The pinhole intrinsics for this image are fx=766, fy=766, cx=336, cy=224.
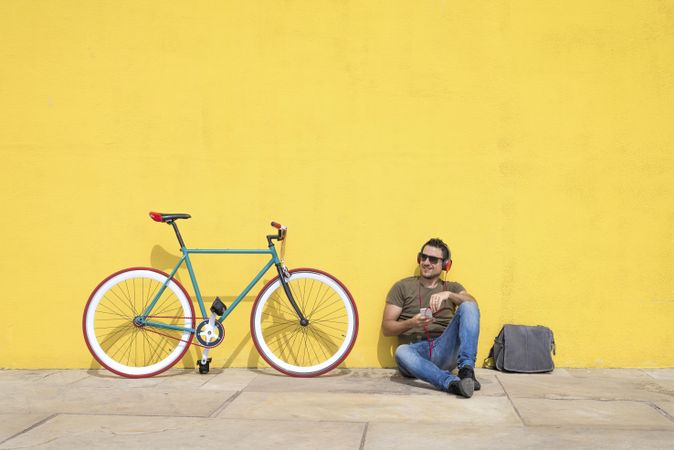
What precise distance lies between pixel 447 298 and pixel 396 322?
0.42 meters

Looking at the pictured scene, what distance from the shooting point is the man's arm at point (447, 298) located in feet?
16.7

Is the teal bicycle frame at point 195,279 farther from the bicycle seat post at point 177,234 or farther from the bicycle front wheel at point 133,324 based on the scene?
the bicycle front wheel at point 133,324

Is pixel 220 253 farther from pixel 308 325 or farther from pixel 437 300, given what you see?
pixel 437 300

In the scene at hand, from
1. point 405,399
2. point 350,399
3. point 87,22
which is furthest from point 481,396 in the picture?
point 87,22

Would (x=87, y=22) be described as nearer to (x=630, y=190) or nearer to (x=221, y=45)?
(x=221, y=45)

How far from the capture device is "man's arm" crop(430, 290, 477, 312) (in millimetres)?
5078

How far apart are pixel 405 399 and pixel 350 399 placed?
0.34 m

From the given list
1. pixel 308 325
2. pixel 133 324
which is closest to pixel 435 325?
pixel 308 325

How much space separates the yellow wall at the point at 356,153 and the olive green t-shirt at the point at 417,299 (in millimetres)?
280

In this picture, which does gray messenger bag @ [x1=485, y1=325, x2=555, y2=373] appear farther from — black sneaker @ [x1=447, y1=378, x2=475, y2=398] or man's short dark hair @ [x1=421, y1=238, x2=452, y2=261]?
black sneaker @ [x1=447, y1=378, x2=475, y2=398]

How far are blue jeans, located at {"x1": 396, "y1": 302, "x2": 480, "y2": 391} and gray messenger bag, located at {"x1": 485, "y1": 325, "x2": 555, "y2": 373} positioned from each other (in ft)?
1.58

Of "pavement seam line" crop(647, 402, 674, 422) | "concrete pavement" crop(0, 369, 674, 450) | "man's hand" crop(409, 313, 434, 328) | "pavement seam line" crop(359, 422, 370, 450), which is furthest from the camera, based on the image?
"man's hand" crop(409, 313, 434, 328)

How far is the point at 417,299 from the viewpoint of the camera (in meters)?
5.45

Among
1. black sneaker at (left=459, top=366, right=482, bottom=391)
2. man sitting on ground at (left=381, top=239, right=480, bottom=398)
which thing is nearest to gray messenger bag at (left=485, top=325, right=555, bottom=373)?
man sitting on ground at (left=381, top=239, right=480, bottom=398)
